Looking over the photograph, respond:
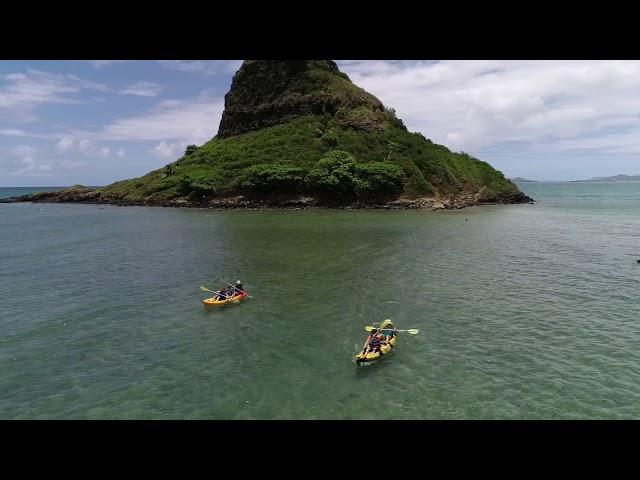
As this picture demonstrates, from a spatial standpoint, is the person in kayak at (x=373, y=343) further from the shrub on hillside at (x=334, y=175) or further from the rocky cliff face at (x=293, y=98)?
the rocky cliff face at (x=293, y=98)

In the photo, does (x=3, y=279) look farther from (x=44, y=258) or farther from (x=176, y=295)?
(x=176, y=295)

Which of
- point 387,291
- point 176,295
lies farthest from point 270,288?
point 387,291

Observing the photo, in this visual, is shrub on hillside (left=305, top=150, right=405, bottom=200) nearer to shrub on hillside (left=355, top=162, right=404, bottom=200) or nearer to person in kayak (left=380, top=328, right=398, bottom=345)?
shrub on hillside (left=355, top=162, right=404, bottom=200)

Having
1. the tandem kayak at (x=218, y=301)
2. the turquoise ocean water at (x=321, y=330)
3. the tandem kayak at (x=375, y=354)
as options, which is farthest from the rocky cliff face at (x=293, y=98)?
the tandem kayak at (x=375, y=354)

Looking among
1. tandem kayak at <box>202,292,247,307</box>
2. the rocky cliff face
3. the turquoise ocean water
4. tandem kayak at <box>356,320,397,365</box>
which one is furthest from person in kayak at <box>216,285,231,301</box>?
the rocky cliff face

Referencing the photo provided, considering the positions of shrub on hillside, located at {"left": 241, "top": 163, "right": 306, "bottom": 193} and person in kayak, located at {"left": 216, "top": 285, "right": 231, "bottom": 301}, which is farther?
shrub on hillside, located at {"left": 241, "top": 163, "right": 306, "bottom": 193}

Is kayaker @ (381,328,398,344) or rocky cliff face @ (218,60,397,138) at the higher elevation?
rocky cliff face @ (218,60,397,138)
